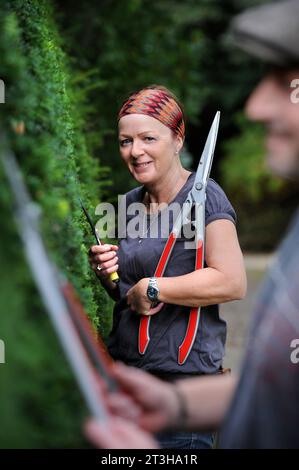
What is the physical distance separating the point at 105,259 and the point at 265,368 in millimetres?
1731

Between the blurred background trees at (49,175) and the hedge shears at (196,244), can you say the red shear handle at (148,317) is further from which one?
the blurred background trees at (49,175)

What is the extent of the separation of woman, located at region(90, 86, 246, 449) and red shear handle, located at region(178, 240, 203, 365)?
21mm

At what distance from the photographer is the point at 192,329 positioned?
3.40 m

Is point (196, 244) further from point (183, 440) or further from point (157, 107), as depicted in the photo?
point (183, 440)

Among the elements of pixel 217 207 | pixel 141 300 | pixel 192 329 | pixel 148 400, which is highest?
pixel 217 207

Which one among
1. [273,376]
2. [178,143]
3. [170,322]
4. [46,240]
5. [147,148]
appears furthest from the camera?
[178,143]

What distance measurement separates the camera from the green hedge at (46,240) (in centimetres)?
195

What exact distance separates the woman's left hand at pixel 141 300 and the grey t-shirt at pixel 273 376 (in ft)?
4.69

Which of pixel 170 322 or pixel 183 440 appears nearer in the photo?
pixel 183 440

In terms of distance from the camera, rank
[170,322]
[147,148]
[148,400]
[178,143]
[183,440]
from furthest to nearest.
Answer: [178,143], [147,148], [170,322], [183,440], [148,400]

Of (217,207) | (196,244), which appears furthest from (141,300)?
(217,207)

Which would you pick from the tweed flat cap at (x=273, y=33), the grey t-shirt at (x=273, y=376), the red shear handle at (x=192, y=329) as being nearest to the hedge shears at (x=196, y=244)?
the red shear handle at (x=192, y=329)

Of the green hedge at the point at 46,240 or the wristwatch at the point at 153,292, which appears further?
the wristwatch at the point at 153,292

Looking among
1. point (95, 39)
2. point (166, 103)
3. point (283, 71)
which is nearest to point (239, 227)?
point (95, 39)
